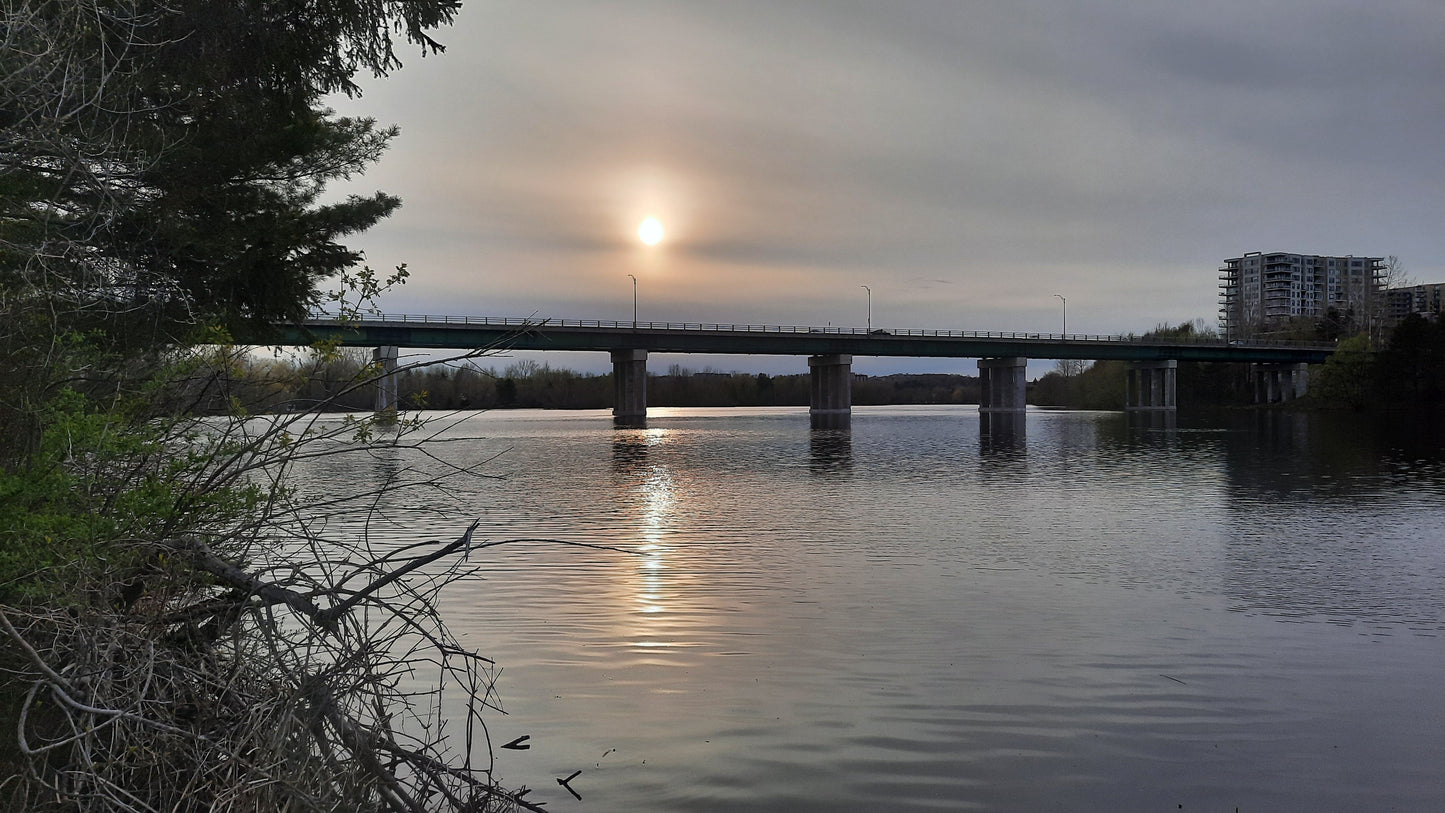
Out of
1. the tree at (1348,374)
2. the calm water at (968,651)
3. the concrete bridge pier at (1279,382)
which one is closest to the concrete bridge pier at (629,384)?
the calm water at (968,651)

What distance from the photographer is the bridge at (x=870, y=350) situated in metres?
92.1

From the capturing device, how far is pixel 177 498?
7.16 meters

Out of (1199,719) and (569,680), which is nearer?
(1199,719)

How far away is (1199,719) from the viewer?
8.84m

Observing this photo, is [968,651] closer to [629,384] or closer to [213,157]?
[213,157]

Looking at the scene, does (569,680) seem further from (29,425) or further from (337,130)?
(337,130)

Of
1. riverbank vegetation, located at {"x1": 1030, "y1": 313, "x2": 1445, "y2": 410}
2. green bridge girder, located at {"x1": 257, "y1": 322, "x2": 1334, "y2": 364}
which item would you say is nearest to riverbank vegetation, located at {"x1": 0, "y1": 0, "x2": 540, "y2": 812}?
green bridge girder, located at {"x1": 257, "y1": 322, "x2": 1334, "y2": 364}

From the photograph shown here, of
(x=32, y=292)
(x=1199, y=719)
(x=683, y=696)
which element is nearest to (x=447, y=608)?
(x=683, y=696)

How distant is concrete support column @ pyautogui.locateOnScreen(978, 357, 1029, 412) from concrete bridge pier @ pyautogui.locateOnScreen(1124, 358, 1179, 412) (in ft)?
62.7

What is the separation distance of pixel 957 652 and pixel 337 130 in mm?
12949

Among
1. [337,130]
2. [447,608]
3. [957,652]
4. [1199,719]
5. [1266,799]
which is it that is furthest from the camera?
[337,130]

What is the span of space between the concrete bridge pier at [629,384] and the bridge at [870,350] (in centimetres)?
12

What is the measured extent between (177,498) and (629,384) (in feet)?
331

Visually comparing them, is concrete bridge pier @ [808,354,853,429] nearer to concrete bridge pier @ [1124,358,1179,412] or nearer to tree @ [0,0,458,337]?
concrete bridge pier @ [1124,358,1179,412]
